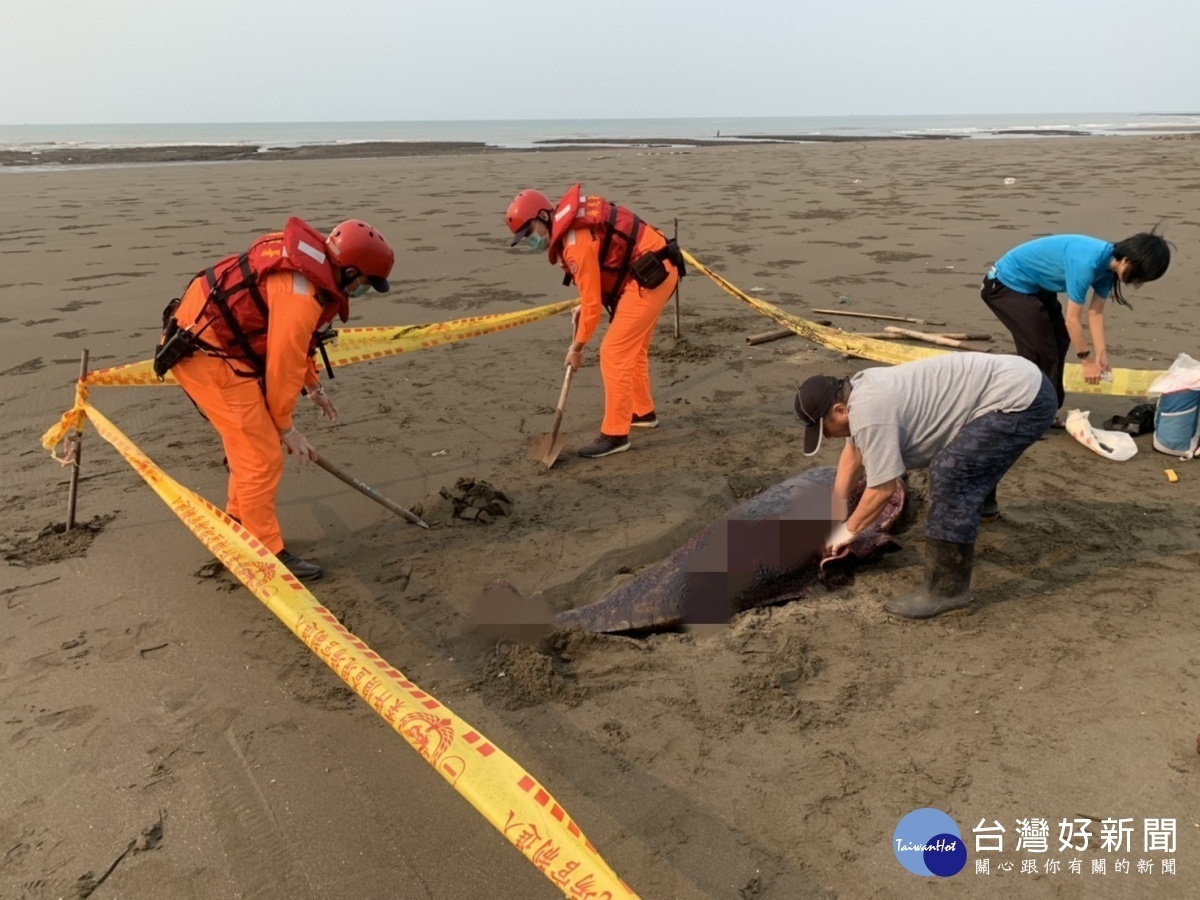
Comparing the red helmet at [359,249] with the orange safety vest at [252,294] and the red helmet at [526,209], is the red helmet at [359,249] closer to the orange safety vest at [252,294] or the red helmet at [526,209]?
the orange safety vest at [252,294]

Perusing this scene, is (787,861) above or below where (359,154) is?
below

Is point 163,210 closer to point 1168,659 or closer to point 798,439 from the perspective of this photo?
point 798,439

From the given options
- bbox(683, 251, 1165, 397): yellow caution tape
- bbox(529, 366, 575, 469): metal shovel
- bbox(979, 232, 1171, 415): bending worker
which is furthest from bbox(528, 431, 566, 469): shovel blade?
bbox(979, 232, 1171, 415): bending worker

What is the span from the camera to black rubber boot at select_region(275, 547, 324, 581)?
4188 millimetres

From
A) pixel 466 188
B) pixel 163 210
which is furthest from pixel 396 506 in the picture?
pixel 466 188

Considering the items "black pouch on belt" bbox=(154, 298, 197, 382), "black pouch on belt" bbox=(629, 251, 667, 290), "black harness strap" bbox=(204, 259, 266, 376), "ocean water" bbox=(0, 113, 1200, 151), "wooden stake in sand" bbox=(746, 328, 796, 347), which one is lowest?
"wooden stake in sand" bbox=(746, 328, 796, 347)

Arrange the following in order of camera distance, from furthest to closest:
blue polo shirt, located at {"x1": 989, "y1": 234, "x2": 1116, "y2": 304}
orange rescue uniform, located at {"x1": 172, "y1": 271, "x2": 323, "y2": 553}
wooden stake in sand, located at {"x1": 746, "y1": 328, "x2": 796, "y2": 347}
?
wooden stake in sand, located at {"x1": 746, "y1": 328, "x2": 796, "y2": 347}, blue polo shirt, located at {"x1": 989, "y1": 234, "x2": 1116, "y2": 304}, orange rescue uniform, located at {"x1": 172, "y1": 271, "x2": 323, "y2": 553}

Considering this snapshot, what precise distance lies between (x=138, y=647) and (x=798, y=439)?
4428mm

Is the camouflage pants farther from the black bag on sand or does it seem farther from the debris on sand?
the black bag on sand

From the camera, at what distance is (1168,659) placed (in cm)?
329

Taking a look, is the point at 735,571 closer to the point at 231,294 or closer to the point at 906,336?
the point at 231,294

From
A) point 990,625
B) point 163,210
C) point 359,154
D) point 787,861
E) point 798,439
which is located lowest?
point 787,861

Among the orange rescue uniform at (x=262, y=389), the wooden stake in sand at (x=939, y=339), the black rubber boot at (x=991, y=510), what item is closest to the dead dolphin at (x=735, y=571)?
the black rubber boot at (x=991, y=510)

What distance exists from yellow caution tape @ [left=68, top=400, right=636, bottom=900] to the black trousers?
4.42m
